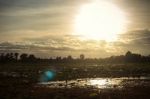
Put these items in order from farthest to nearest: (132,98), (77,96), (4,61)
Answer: (4,61)
(77,96)
(132,98)

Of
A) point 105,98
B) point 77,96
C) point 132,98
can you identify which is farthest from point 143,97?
point 77,96

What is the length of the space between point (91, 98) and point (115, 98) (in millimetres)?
2558

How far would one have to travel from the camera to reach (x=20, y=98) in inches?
1346

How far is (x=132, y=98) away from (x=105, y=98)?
2873 mm

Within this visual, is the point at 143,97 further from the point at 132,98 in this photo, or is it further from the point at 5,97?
the point at 5,97

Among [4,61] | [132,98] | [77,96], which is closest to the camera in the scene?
[132,98]

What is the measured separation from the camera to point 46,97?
116 feet

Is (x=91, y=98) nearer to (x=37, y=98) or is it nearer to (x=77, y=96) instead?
(x=77, y=96)

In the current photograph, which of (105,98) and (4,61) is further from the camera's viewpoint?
(4,61)

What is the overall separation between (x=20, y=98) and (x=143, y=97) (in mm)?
13368

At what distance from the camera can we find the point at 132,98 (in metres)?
33.4

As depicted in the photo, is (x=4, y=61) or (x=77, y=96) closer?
(x=77, y=96)

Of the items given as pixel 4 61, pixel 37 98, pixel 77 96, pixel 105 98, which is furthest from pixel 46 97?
pixel 4 61

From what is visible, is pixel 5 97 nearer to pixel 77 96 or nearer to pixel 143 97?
pixel 77 96
